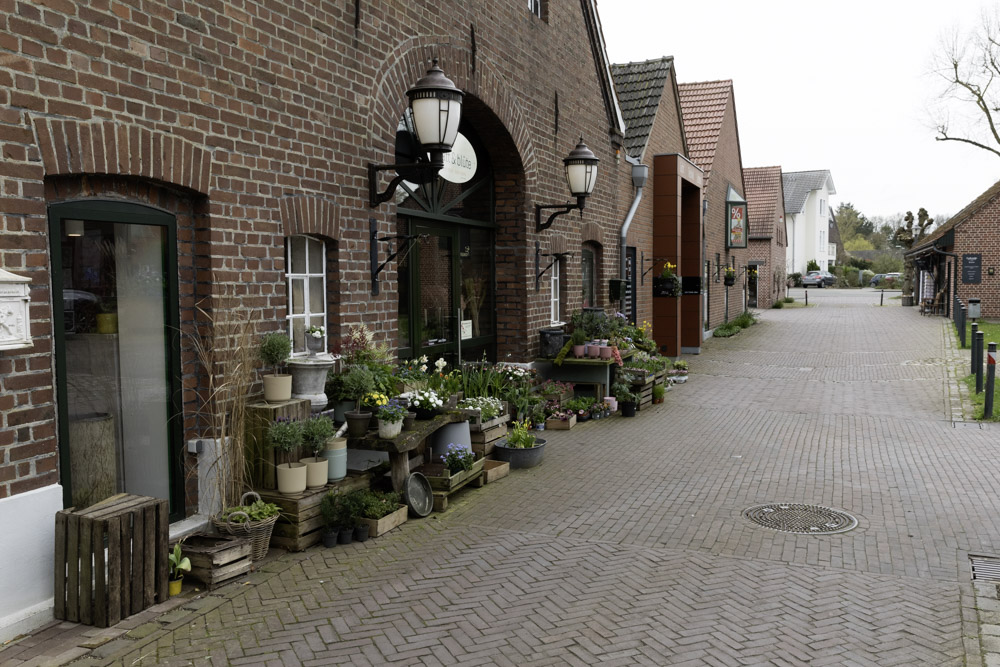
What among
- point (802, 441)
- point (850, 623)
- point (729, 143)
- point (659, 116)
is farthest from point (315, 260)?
point (729, 143)

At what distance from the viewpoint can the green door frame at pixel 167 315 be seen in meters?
4.66

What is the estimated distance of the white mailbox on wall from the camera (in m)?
4.11

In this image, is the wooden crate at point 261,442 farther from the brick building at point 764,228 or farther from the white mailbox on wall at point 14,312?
the brick building at point 764,228

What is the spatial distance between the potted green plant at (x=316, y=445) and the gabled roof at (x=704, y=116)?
18.1 meters

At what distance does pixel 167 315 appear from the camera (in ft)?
18.3

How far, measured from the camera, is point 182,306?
18.6 ft

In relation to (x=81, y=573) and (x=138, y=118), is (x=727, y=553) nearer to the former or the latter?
(x=81, y=573)

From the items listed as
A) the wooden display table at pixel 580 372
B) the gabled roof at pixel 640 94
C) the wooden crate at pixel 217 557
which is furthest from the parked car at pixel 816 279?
the wooden crate at pixel 217 557

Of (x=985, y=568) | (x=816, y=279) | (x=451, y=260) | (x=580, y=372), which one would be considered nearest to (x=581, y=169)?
(x=451, y=260)

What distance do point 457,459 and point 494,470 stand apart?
2.37ft

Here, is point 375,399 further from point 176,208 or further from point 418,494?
point 176,208

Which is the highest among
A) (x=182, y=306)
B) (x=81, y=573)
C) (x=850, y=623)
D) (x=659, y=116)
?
(x=659, y=116)

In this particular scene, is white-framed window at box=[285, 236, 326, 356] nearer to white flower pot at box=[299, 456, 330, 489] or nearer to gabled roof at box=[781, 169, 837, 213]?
white flower pot at box=[299, 456, 330, 489]

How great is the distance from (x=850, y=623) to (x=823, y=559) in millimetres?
1067
